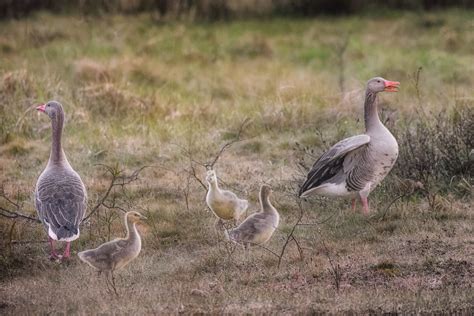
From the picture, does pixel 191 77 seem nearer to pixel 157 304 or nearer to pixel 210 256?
pixel 210 256

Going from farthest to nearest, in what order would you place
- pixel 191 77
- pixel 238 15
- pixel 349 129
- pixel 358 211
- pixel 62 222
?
pixel 238 15 → pixel 191 77 → pixel 349 129 → pixel 358 211 → pixel 62 222

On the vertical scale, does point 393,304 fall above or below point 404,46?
above

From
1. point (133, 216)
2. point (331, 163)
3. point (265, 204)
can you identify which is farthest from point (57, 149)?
point (331, 163)

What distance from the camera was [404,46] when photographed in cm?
1708

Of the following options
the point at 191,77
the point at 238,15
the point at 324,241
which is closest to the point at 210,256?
the point at 324,241

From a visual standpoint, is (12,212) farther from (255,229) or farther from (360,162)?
(360,162)

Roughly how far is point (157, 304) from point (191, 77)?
29.7 feet

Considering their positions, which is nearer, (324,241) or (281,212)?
(324,241)

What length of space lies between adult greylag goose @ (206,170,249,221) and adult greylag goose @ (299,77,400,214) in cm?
63

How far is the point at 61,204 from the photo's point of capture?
754cm

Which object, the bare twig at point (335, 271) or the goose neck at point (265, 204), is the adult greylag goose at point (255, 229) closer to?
the goose neck at point (265, 204)

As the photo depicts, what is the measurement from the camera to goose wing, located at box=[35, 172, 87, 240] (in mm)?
7309

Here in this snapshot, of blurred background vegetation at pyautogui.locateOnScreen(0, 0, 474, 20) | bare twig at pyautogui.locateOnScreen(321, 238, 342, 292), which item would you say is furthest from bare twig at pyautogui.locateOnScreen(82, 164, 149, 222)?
blurred background vegetation at pyautogui.locateOnScreen(0, 0, 474, 20)

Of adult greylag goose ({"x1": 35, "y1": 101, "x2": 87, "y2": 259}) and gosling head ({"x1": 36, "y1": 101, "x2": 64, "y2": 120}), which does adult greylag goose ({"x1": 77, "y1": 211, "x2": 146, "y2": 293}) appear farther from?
gosling head ({"x1": 36, "y1": 101, "x2": 64, "y2": 120})
